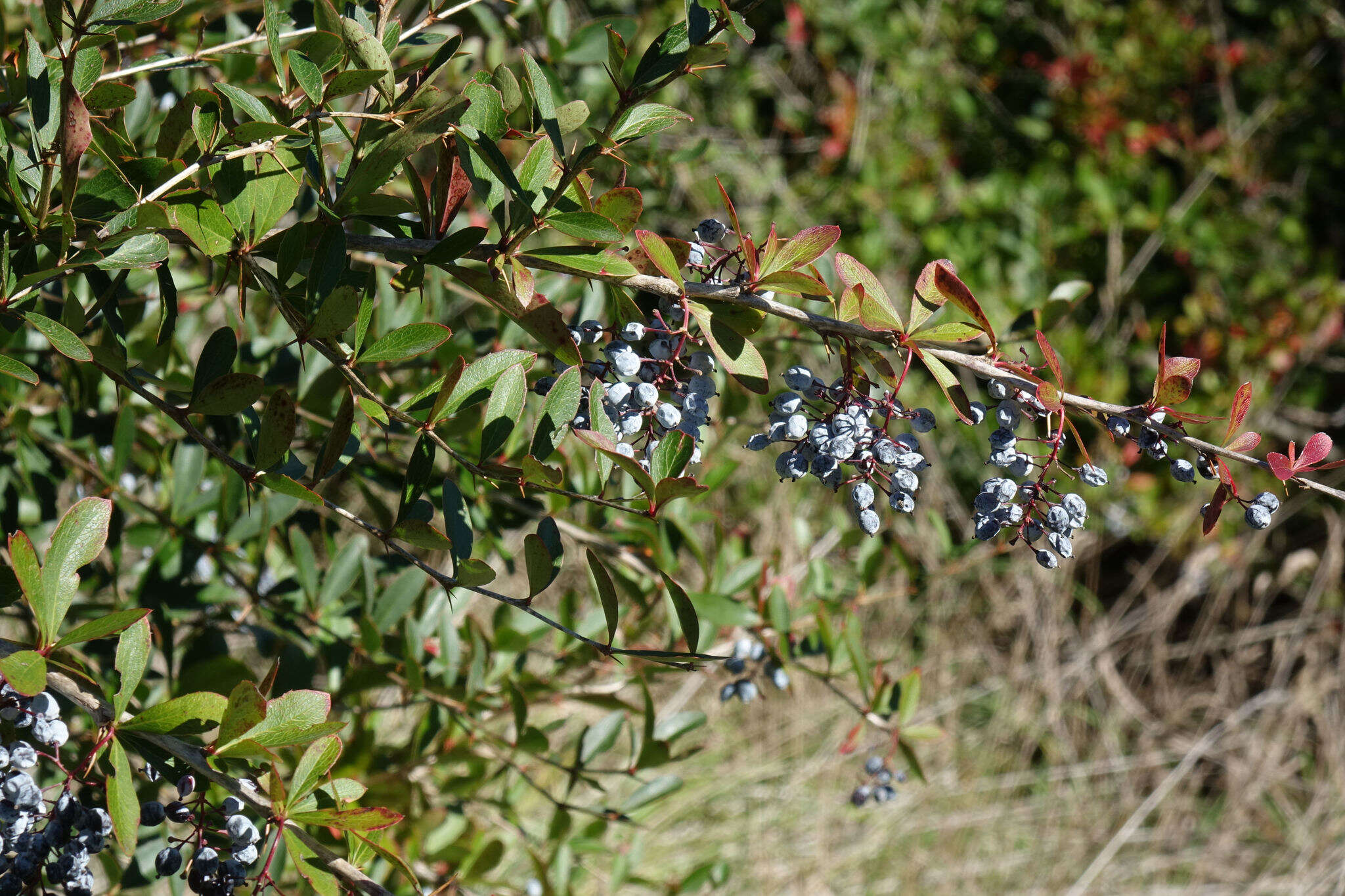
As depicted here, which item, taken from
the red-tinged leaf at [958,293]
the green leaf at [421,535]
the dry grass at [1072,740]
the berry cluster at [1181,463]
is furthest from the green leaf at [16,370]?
the dry grass at [1072,740]

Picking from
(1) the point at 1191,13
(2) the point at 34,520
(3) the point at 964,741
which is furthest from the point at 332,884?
(1) the point at 1191,13

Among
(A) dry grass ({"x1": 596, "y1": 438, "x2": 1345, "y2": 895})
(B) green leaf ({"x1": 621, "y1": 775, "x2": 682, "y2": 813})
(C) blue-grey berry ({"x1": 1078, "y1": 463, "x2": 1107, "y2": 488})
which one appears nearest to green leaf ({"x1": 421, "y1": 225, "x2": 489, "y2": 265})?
(C) blue-grey berry ({"x1": 1078, "y1": 463, "x2": 1107, "y2": 488})

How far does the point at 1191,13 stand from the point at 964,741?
2.72 metres

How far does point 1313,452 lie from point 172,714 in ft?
2.39

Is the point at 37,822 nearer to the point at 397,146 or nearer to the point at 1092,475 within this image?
the point at 397,146

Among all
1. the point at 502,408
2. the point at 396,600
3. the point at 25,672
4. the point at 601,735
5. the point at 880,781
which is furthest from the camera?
the point at 880,781

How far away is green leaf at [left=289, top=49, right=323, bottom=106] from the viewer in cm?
59

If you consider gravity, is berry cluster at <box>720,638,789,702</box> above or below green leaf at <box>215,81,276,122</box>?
below

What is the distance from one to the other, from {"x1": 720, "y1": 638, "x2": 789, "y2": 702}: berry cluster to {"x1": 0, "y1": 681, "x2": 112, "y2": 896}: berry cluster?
644 mm

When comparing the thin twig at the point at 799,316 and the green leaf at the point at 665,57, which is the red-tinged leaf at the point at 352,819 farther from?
the green leaf at the point at 665,57

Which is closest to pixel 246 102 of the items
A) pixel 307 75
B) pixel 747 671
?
pixel 307 75

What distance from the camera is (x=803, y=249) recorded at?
2.06 feet

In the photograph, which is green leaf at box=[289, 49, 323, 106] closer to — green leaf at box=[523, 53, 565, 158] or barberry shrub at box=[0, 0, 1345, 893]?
barberry shrub at box=[0, 0, 1345, 893]

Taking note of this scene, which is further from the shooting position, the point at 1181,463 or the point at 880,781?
the point at 880,781
